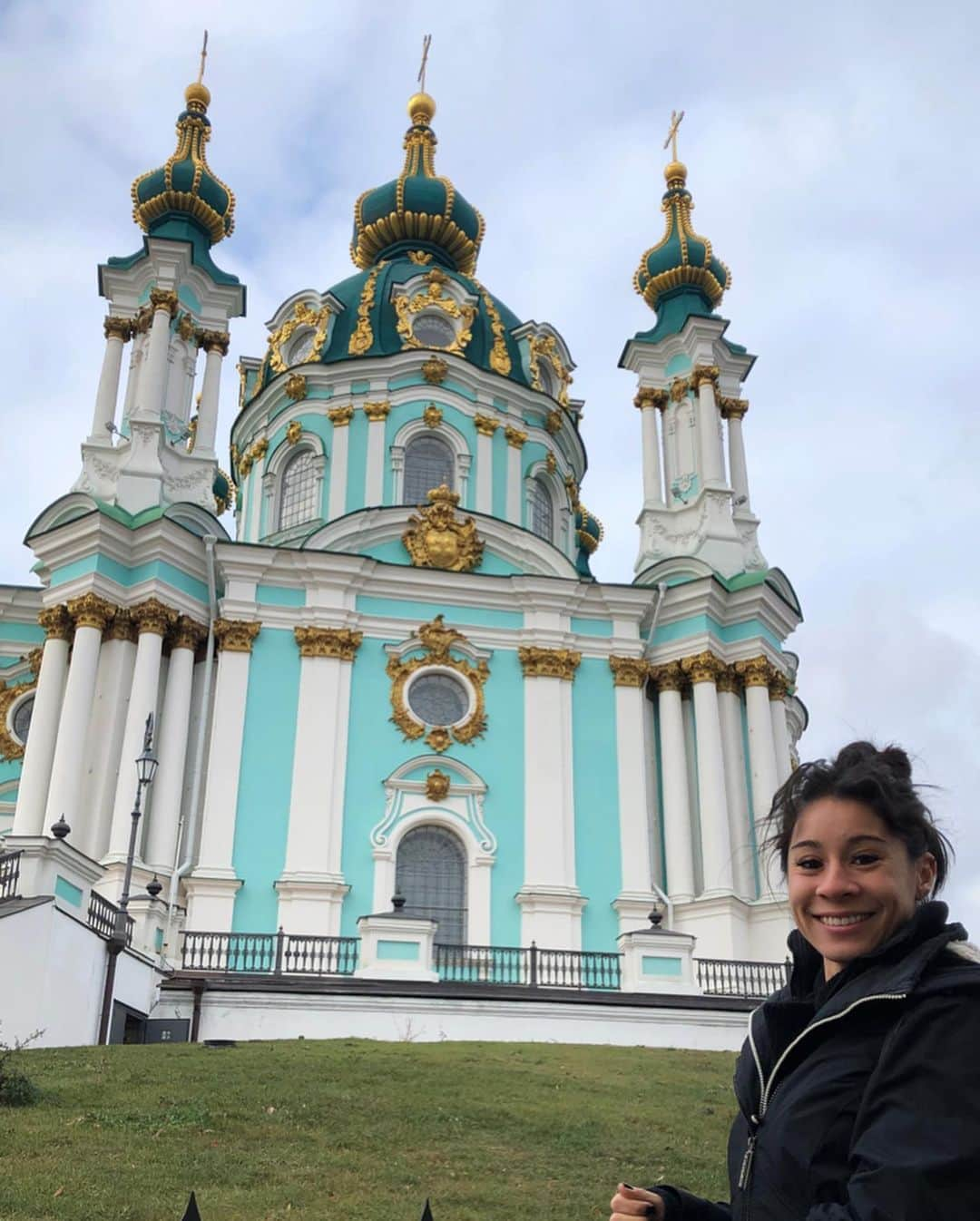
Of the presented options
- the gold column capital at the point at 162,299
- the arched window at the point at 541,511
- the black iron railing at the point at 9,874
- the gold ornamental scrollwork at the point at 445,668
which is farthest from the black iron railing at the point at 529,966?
the gold column capital at the point at 162,299

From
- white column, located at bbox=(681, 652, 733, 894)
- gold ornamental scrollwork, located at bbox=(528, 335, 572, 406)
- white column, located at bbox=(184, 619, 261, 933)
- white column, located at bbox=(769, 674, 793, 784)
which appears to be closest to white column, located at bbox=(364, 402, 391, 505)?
gold ornamental scrollwork, located at bbox=(528, 335, 572, 406)

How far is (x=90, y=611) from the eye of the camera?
Answer: 2386cm

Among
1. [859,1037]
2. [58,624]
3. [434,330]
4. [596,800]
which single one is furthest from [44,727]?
[859,1037]

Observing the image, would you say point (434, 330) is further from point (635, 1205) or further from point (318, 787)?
point (635, 1205)

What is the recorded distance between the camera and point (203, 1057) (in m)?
12.5

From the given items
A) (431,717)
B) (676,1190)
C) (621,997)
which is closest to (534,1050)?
(621,997)

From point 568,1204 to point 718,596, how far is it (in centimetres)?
1981

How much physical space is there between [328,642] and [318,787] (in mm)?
2843

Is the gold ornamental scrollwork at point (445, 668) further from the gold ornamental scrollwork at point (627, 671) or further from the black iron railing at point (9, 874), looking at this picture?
the black iron railing at point (9, 874)

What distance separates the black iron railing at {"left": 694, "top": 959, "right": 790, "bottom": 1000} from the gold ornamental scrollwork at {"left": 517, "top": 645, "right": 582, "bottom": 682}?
6789 millimetres

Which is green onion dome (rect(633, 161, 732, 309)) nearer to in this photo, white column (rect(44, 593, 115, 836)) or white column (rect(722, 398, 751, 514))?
white column (rect(722, 398, 751, 514))

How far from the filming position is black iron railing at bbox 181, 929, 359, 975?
62.6 ft

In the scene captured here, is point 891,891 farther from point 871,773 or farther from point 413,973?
point 413,973

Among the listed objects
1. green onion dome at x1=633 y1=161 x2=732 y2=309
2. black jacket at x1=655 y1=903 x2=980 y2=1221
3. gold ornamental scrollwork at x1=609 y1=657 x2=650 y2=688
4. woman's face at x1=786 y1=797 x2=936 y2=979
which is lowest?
black jacket at x1=655 y1=903 x2=980 y2=1221
